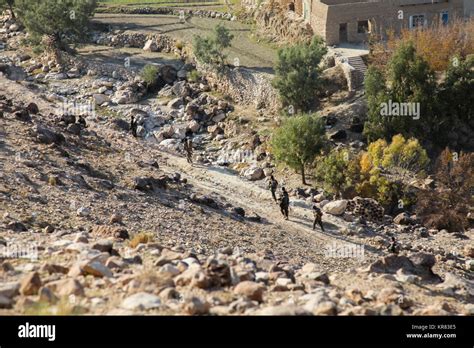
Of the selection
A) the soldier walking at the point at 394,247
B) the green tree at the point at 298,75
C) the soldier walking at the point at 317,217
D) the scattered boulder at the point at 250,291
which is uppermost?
the green tree at the point at 298,75

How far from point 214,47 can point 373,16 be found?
821 cm

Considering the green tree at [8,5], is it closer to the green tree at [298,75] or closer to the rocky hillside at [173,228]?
the rocky hillside at [173,228]

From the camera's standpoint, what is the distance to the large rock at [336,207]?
2573cm

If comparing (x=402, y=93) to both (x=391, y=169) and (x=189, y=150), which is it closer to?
(x=391, y=169)

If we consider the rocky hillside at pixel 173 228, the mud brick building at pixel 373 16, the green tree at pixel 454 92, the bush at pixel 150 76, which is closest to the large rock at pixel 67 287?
the rocky hillside at pixel 173 228

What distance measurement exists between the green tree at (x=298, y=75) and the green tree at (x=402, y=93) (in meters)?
3.06

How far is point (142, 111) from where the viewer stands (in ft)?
120

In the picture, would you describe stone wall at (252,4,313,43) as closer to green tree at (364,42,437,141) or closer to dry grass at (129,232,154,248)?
green tree at (364,42,437,141)

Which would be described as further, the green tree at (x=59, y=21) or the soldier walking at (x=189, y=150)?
the green tree at (x=59, y=21)

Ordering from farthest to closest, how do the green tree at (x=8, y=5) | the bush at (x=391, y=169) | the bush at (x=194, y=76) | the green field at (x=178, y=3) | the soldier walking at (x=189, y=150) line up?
the green tree at (x=8, y=5) → the green field at (x=178, y=3) → the bush at (x=194, y=76) → the soldier walking at (x=189, y=150) → the bush at (x=391, y=169)

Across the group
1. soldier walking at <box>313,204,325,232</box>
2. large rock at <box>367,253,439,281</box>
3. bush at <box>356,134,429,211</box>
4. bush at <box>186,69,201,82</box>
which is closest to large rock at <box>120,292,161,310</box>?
large rock at <box>367,253,439,281</box>

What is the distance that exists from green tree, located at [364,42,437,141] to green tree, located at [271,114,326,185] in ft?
10.6

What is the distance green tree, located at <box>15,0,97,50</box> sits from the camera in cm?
4241

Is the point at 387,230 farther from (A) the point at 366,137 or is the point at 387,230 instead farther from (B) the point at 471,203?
(A) the point at 366,137
